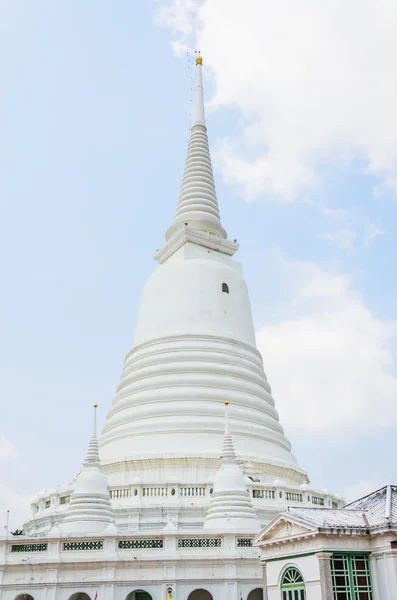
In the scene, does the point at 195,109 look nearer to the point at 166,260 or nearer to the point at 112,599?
the point at 166,260

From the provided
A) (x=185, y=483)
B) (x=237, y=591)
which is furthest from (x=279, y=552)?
(x=185, y=483)

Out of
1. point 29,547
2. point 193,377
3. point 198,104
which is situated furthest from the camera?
point 198,104

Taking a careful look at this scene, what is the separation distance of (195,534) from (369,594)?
7.87 meters

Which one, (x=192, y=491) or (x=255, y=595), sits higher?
(x=192, y=491)

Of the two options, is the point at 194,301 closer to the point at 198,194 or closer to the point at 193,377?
the point at 193,377

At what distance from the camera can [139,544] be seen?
21844 millimetres

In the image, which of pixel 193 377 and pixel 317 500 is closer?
pixel 317 500

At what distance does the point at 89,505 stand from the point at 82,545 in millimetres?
3114

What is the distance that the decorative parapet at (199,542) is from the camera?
21891mm

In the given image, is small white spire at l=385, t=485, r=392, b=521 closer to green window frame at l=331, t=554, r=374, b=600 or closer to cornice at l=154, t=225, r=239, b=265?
green window frame at l=331, t=554, r=374, b=600

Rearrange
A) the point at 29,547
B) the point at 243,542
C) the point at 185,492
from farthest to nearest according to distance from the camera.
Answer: the point at 185,492, the point at 29,547, the point at 243,542

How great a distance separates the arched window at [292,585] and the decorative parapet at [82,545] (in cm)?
759

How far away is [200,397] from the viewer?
32.6 m

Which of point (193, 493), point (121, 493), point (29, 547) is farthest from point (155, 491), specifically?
point (29, 547)
